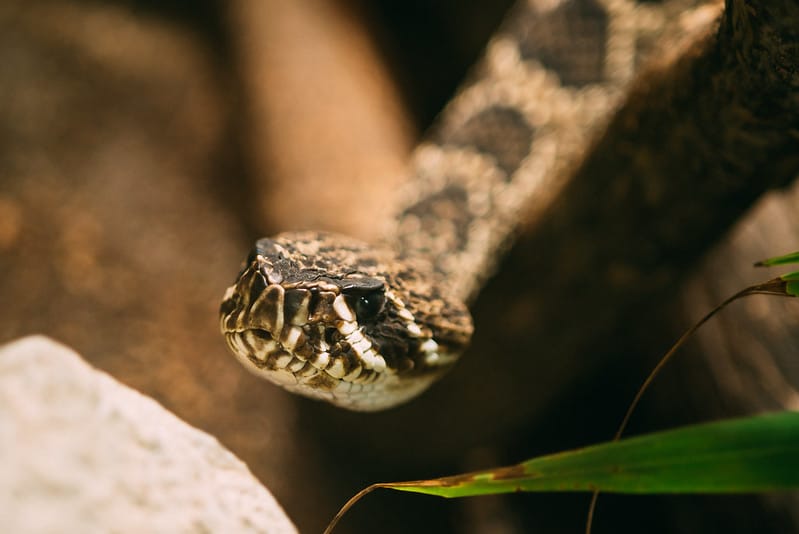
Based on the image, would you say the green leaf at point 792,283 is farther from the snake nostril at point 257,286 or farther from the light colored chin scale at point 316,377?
the snake nostril at point 257,286

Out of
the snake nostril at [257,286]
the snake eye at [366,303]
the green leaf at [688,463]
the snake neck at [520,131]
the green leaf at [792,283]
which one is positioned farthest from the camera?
the snake neck at [520,131]

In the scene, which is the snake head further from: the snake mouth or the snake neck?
the snake neck

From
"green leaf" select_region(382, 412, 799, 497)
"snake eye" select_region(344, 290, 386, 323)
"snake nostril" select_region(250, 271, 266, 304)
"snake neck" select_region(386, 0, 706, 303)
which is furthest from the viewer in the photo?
"snake neck" select_region(386, 0, 706, 303)

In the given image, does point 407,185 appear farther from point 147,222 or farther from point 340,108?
point 147,222

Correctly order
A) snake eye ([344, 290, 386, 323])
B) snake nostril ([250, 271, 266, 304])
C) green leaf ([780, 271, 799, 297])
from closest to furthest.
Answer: green leaf ([780, 271, 799, 297])
snake nostril ([250, 271, 266, 304])
snake eye ([344, 290, 386, 323])

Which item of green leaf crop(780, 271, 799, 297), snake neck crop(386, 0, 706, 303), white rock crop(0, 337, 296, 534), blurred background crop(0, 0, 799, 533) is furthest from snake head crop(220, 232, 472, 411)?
green leaf crop(780, 271, 799, 297)

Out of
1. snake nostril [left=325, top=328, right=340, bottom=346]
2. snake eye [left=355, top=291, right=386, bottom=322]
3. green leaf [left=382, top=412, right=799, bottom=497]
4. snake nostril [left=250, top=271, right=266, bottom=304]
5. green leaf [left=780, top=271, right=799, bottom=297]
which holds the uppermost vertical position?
green leaf [left=780, top=271, right=799, bottom=297]

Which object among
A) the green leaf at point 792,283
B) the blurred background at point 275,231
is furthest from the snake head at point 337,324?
the green leaf at point 792,283
